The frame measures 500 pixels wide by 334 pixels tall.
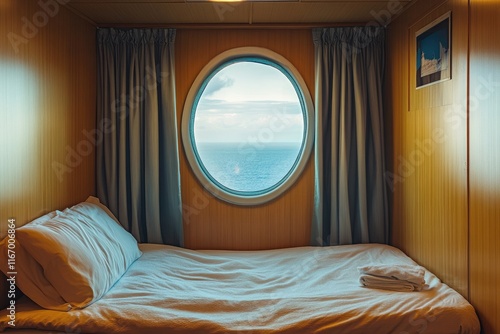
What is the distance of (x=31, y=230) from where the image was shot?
7.39 ft

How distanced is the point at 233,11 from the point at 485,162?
189 cm

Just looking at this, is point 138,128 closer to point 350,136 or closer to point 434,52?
point 350,136

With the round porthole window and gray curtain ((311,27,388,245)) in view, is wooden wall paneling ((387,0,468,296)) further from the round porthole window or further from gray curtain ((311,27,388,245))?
the round porthole window

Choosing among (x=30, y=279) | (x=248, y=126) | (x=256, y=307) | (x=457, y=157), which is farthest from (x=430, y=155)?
(x=30, y=279)

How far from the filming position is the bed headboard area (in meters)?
2.34

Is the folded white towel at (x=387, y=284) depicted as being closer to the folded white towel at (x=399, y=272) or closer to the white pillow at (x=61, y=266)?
the folded white towel at (x=399, y=272)

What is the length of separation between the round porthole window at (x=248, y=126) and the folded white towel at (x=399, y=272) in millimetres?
1194

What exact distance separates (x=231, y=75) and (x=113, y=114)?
3.06 ft

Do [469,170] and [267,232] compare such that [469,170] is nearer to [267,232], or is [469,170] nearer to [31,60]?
[267,232]

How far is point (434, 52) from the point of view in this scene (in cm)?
268

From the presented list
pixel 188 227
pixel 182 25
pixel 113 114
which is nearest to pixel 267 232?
pixel 188 227

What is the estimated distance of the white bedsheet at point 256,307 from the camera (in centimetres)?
216

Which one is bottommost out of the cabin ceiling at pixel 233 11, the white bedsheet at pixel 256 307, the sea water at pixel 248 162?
the white bedsheet at pixel 256 307

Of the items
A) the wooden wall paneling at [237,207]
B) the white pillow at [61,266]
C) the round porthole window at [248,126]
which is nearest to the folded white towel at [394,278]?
the wooden wall paneling at [237,207]
